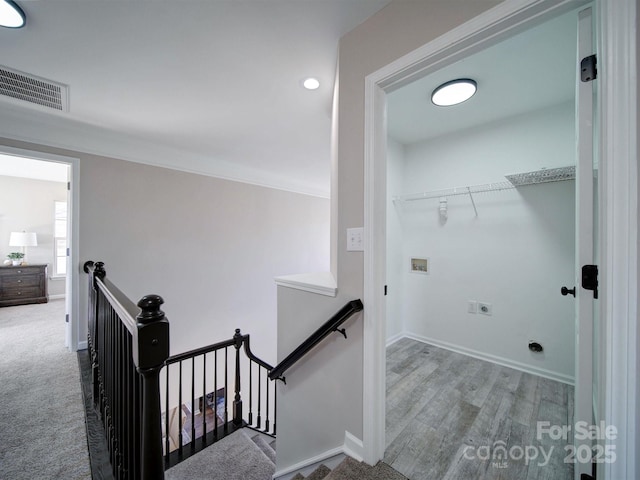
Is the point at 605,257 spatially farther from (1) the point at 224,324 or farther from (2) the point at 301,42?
(1) the point at 224,324

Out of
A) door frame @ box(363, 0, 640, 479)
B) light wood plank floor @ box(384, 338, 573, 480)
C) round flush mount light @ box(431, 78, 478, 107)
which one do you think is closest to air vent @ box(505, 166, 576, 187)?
Answer: round flush mount light @ box(431, 78, 478, 107)

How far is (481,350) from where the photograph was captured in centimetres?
249

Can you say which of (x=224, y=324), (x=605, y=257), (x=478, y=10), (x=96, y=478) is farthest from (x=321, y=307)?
(x=224, y=324)

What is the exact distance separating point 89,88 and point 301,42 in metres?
1.78

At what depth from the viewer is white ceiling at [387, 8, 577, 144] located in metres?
1.49

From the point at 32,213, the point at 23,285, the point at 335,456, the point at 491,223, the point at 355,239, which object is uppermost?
the point at 32,213

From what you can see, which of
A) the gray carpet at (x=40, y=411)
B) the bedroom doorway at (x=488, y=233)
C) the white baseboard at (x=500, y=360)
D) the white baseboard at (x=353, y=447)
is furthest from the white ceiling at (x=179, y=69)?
the white baseboard at (x=500, y=360)

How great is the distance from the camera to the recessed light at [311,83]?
1818 millimetres

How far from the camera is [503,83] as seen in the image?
1.90m

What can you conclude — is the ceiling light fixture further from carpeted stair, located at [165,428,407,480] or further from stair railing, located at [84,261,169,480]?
carpeted stair, located at [165,428,407,480]

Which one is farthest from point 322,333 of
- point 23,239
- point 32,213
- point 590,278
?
point 32,213

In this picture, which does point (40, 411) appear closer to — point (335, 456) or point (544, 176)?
point (335, 456)

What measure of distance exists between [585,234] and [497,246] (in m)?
1.73

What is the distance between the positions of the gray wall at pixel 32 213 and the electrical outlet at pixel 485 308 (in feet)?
24.4
